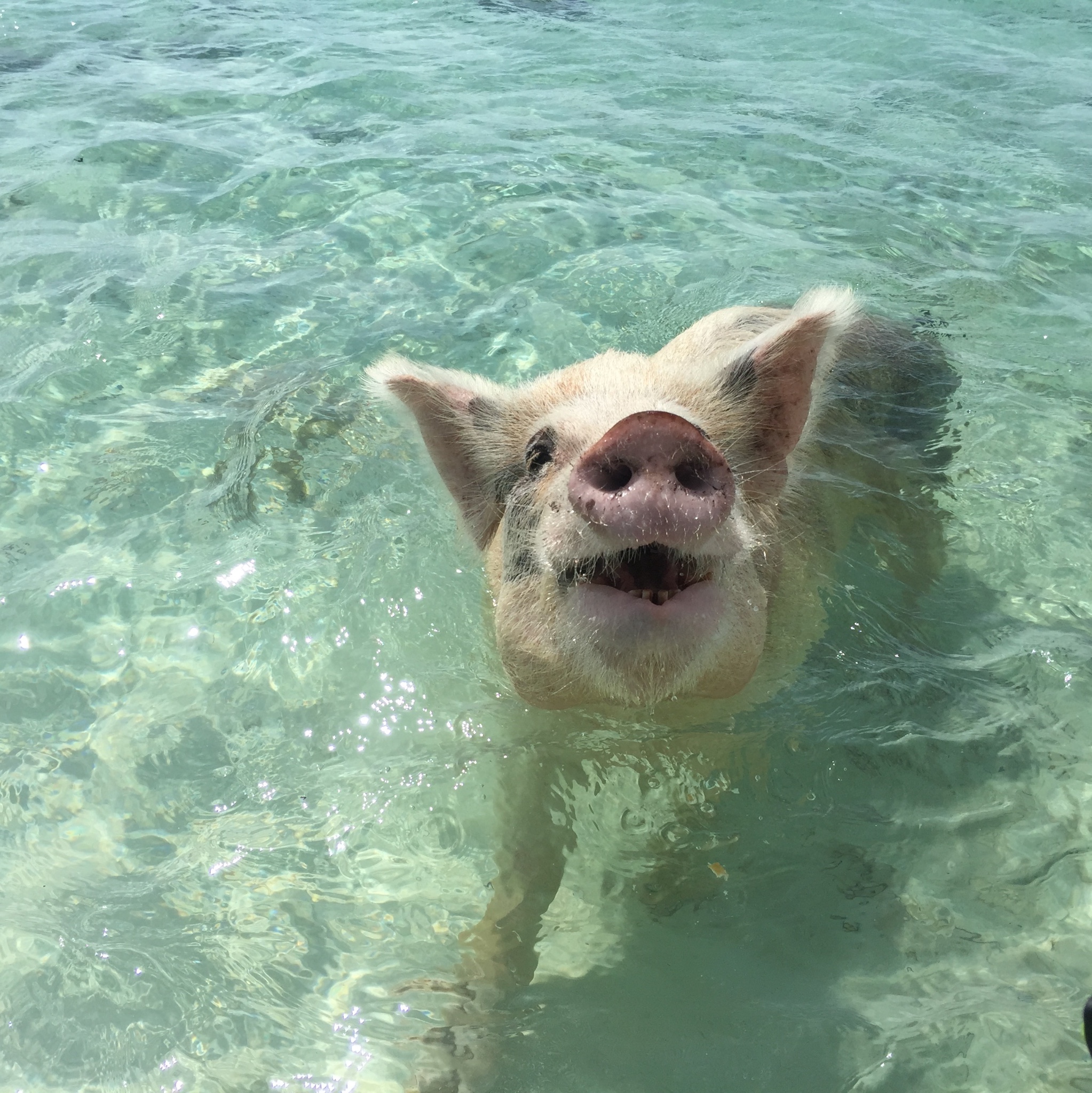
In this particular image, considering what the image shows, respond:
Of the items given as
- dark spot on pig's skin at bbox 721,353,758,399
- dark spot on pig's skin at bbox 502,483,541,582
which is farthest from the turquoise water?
dark spot on pig's skin at bbox 721,353,758,399

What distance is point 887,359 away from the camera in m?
5.36

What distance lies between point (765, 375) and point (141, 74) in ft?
28.7

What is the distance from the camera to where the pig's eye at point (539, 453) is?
10.7 feet

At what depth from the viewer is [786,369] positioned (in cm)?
346

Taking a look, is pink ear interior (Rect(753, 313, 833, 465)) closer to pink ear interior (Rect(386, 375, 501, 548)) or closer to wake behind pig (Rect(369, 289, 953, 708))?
wake behind pig (Rect(369, 289, 953, 708))

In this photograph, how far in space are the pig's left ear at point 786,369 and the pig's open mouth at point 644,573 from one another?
0.91 m

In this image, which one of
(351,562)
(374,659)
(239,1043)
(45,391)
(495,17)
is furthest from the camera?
(495,17)

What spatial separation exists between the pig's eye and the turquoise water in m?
0.77

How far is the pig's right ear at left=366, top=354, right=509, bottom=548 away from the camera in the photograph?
11.9 feet

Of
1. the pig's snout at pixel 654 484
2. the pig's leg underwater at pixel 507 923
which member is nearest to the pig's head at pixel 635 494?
the pig's snout at pixel 654 484

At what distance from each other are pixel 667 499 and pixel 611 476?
163mm

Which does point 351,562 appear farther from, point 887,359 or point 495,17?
point 495,17

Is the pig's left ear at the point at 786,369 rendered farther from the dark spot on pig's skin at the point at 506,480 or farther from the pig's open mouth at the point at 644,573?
the pig's open mouth at the point at 644,573

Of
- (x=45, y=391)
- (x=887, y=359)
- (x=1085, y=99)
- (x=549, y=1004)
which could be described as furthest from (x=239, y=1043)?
(x=1085, y=99)
